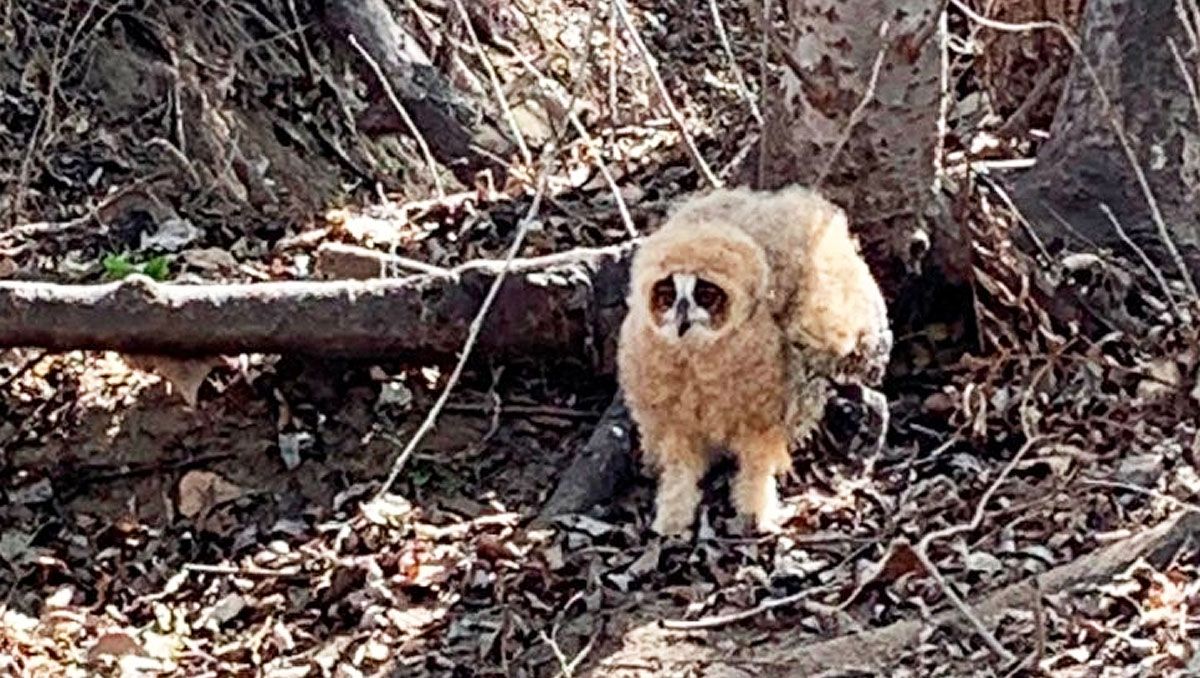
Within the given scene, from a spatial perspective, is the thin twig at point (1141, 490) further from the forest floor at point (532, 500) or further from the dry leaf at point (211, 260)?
the dry leaf at point (211, 260)

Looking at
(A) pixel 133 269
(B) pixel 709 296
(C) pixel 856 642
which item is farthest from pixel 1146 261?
(A) pixel 133 269

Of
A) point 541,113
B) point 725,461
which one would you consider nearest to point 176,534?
point 725,461

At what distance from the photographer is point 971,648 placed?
4332 millimetres

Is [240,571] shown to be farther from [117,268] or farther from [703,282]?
[703,282]

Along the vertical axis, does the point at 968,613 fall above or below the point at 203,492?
above

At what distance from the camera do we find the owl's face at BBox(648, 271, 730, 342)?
4617 mm

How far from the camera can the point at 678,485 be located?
16.2 feet

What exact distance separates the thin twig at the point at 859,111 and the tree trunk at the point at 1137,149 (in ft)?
2.47

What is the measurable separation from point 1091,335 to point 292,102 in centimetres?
311

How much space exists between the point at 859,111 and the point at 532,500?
1261 millimetres

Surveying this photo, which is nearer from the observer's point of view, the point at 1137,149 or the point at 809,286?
the point at 809,286

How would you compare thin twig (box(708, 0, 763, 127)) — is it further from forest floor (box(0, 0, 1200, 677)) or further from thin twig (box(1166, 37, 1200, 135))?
thin twig (box(1166, 37, 1200, 135))

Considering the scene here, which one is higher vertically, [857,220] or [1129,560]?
[857,220]

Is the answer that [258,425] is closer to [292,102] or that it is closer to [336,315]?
[336,315]
